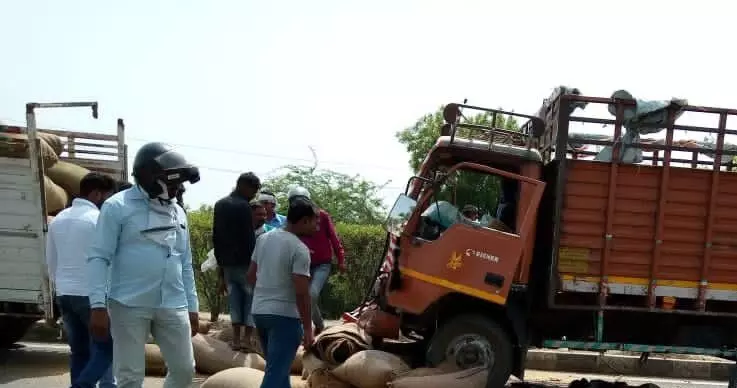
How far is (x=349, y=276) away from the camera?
529 inches

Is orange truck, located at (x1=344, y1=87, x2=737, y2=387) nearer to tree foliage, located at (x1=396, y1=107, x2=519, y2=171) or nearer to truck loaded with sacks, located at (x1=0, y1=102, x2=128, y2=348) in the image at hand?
truck loaded with sacks, located at (x1=0, y1=102, x2=128, y2=348)

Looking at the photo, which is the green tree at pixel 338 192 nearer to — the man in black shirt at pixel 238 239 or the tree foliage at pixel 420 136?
the tree foliage at pixel 420 136

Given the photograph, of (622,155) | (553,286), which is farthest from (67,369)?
(622,155)

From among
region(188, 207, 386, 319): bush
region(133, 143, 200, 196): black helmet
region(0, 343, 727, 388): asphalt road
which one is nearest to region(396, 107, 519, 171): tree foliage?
region(188, 207, 386, 319): bush

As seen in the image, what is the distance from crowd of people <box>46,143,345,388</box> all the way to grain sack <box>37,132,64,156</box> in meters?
2.20

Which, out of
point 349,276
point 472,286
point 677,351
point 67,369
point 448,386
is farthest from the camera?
point 349,276

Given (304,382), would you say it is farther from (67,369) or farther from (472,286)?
→ (67,369)

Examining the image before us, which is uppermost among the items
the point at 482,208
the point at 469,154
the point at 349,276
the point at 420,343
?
the point at 469,154

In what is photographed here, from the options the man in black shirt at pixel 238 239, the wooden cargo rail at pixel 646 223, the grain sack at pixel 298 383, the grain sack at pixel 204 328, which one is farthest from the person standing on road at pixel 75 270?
the wooden cargo rail at pixel 646 223

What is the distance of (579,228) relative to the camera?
6734 mm

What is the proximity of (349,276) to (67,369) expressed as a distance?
21.2ft

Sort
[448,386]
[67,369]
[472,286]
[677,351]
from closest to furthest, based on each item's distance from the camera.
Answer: [448,386]
[472,286]
[677,351]
[67,369]

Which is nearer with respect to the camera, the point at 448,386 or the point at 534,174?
the point at 448,386

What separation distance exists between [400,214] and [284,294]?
1974 mm
